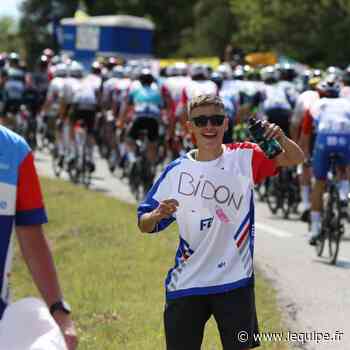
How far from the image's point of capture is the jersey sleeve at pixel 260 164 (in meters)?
6.33

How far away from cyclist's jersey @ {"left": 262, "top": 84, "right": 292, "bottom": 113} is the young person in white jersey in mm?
12811

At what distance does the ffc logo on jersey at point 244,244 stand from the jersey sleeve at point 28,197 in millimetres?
1850

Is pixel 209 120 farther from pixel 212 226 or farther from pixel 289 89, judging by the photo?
pixel 289 89

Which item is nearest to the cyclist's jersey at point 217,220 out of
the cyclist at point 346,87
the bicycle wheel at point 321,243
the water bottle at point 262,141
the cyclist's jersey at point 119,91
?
the water bottle at point 262,141

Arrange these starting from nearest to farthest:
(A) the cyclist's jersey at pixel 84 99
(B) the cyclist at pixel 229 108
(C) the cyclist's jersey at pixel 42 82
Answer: (B) the cyclist at pixel 229 108
(A) the cyclist's jersey at pixel 84 99
(C) the cyclist's jersey at pixel 42 82

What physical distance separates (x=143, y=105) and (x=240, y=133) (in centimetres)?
309

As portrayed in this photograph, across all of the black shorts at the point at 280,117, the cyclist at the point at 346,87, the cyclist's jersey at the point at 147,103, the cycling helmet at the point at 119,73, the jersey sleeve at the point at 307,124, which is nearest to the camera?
the jersey sleeve at the point at 307,124

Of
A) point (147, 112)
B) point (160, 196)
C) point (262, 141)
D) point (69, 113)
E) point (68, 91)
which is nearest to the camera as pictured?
point (262, 141)

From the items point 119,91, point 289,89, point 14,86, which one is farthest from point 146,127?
point 14,86

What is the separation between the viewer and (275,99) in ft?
63.0

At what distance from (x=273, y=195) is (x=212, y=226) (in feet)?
40.8

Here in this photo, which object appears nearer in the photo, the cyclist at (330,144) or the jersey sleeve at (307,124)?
the cyclist at (330,144)

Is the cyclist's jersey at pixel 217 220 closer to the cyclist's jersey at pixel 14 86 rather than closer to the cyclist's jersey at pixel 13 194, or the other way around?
the cyclist's jersey at pixel 13 194

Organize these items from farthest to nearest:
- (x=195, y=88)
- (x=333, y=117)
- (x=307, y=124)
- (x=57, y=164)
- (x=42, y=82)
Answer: (x=42, y=82)
(x=57, y=164)
(x=195, y=88)
(x=307, y=124)
(x=333, y=117)
